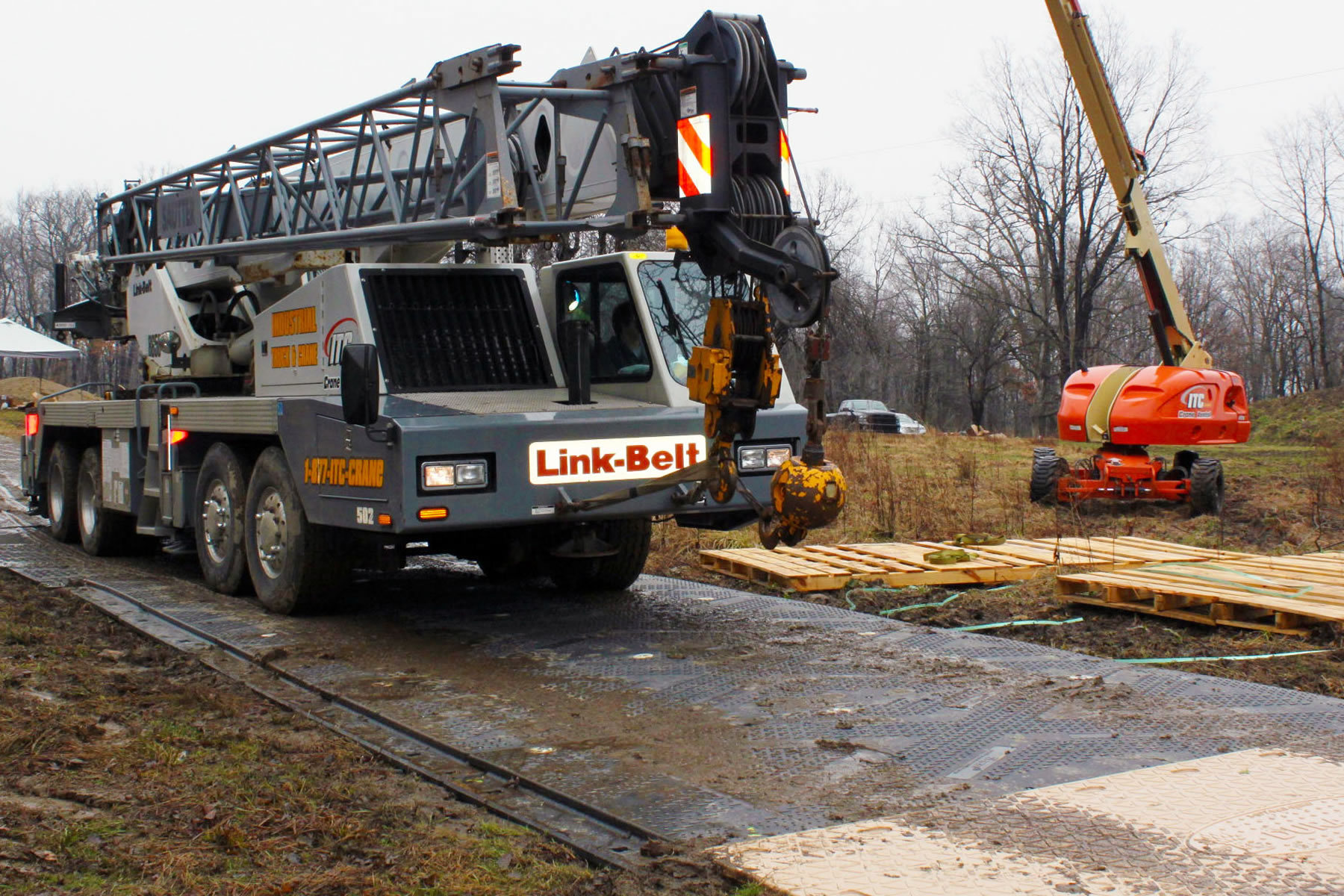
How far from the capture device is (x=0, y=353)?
126 feet

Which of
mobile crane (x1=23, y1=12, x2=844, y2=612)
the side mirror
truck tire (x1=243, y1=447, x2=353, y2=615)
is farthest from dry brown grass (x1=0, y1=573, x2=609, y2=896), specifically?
truck tire (x1=243, y1=447, x2=353, y2=615)

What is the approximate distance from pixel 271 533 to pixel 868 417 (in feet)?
108

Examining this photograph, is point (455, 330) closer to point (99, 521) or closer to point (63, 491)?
point (99, 521)

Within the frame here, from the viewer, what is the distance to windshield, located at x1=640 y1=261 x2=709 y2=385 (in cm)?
847

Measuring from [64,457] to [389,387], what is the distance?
6.86 m

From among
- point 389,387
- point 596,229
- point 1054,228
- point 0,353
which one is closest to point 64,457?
point 389,387

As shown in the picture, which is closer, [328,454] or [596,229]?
[596,229]

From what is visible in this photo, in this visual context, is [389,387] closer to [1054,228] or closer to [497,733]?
[497,733]

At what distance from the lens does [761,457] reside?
318 inches

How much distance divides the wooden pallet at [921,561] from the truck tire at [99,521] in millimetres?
5479

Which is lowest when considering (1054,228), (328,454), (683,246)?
(328,454)

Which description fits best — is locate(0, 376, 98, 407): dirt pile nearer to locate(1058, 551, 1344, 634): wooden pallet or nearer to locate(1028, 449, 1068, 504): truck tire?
locate(1028, 449, 1068, 504): truck tire

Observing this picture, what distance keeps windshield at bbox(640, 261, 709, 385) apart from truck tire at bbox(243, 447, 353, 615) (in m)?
2.45

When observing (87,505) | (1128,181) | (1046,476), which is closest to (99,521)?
(87,505)
